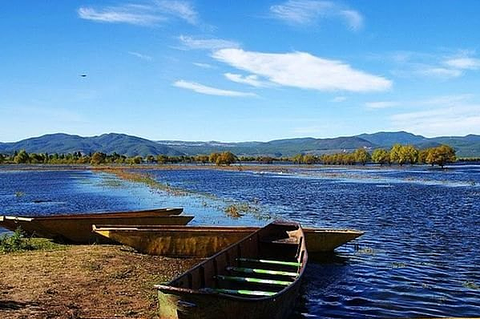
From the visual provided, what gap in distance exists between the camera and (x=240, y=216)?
106 feet

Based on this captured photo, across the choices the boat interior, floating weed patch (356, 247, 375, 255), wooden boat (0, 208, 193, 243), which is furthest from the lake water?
wooden boat (0, 208, 193, 243)

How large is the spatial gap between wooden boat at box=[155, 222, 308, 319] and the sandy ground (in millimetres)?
1742

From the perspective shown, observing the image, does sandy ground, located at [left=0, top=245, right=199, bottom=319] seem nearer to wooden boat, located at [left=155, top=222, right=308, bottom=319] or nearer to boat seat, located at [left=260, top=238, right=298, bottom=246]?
wooden boat, located at [left=155, top=222, right=308, bottom=319]

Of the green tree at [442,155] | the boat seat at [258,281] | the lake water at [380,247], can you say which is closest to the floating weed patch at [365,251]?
the lake water at [380,247]

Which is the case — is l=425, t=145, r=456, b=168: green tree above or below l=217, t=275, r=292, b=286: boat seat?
above

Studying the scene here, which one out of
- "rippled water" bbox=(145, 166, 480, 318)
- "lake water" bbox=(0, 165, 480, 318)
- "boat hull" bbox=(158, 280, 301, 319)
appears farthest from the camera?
"lake water" bbox=(0, 165, 480, 318)

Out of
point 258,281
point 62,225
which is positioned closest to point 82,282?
point 258,281

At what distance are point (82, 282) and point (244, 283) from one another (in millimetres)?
4572

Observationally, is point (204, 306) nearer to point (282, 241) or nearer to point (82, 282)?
point (82, 282)

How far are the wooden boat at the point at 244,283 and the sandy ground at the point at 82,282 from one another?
1.74 m

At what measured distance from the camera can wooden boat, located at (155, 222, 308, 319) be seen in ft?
29.1

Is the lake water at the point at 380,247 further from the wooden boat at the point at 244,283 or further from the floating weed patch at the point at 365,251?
the wooden boat at the point at 244,283

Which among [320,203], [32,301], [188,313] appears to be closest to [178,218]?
[32,301]

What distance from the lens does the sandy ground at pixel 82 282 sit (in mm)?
10981
